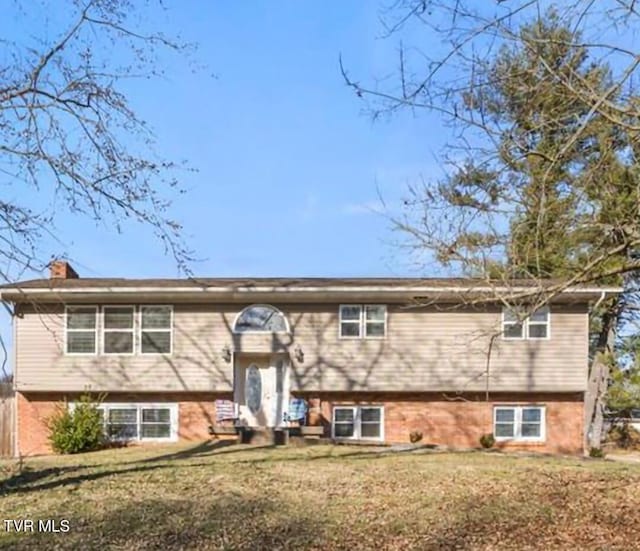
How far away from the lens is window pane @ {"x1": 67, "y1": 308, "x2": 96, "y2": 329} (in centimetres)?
1808

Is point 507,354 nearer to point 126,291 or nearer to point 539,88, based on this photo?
point 126,291

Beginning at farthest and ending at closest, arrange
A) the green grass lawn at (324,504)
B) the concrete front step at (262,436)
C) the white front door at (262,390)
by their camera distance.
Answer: the white front door at (262,390) → the concrete front step at (262,436) → the green grass lawn at (324,504)

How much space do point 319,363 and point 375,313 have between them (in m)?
1.91

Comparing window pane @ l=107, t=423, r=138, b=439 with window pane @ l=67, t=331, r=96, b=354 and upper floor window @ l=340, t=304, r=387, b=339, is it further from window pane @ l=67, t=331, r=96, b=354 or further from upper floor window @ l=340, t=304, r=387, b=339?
upper floor window @ l=340, t=304, r=387, b=339

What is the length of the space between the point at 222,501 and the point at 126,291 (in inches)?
393

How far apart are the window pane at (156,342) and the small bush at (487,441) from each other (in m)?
8.23

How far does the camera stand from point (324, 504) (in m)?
8.41

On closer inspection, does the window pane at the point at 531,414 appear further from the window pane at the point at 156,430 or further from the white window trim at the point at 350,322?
the window pane at the point at 156,430

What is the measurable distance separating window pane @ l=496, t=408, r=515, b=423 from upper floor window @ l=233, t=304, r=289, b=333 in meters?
5.88

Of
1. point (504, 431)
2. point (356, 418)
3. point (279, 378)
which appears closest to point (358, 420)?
point (356, 418)

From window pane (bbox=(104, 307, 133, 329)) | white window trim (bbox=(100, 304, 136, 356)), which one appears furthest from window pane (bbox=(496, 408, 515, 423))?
window pane (bbox=(104, 307, 133, 329))

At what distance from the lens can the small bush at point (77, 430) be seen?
54.1 feet

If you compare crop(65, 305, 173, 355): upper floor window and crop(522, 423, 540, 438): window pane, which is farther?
crop(522, 423, 540, 438): window pane

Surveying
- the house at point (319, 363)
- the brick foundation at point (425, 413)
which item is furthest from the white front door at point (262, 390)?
the brick foundation at point (425, 413)
